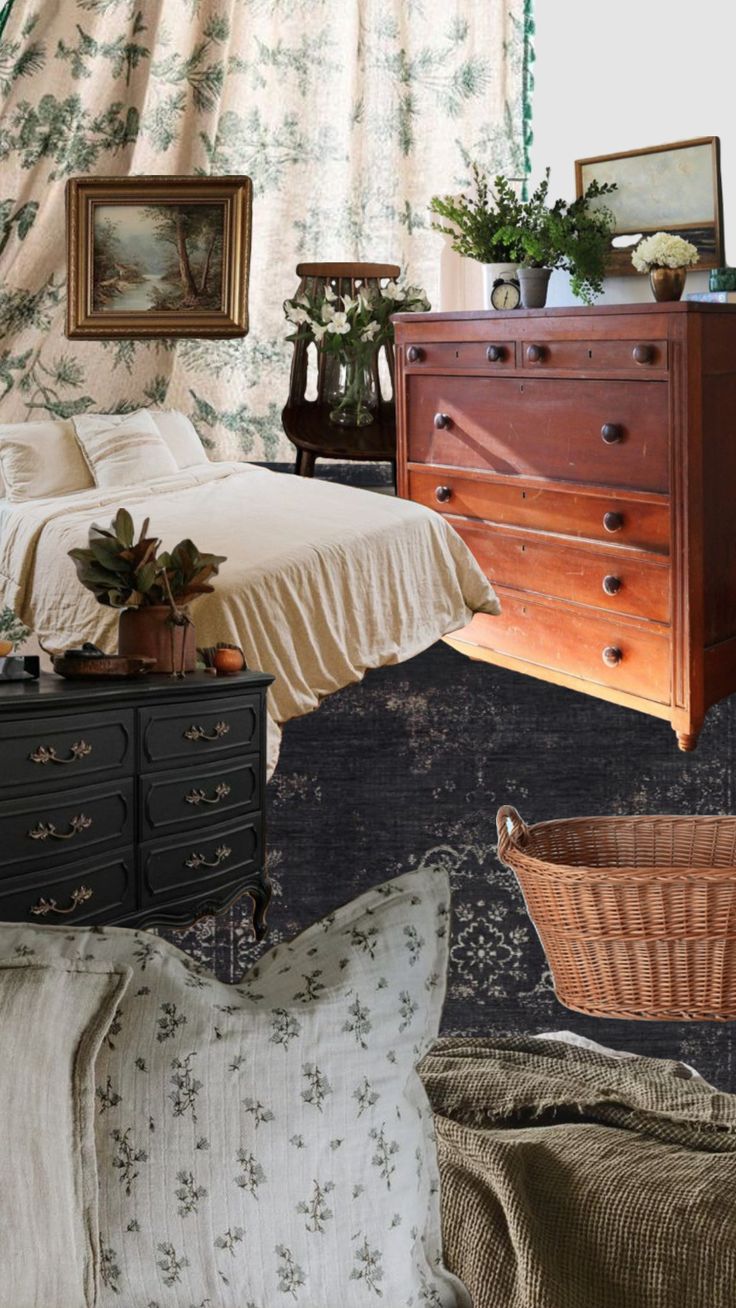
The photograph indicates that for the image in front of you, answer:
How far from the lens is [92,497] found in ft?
7.25

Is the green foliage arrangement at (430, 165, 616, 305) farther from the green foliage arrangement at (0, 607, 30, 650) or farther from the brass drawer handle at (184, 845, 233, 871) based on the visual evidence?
the brass drawer handle at (184, 845, 233, 871)

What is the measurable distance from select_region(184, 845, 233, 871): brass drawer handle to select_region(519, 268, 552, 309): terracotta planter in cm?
130

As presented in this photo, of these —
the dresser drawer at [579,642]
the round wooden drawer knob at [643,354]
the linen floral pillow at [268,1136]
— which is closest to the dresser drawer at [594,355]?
the round wooden drawer knob at [643,354]

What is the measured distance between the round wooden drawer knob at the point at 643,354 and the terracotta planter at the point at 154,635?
105cm

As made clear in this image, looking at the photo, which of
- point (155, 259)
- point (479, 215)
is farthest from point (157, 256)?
point (479, 215)

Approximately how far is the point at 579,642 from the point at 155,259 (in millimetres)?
1105

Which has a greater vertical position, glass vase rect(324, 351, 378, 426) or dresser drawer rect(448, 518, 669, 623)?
glass vase rect(324, 351, 378, 426)

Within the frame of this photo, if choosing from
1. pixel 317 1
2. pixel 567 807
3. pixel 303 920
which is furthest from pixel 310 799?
pixel 317 1

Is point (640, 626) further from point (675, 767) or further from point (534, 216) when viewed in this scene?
point (534, 216)

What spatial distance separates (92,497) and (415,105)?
1.02 metres

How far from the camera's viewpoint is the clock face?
9.23 ft

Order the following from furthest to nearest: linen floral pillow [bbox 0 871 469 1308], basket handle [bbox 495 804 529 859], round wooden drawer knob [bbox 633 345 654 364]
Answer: round wooden drawer knob [bbox 633 345 654 364], basket handle [bbox 495 804 529 859], linen floral pillow [bbox 0 871 469 1308]

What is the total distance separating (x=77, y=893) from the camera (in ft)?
6.61

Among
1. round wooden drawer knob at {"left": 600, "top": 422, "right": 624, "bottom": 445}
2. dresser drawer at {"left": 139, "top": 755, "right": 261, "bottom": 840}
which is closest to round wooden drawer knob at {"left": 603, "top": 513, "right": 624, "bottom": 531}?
round wooden drawer knob at {"left": 600, "top": 422, "right": 624, "bottom": 445}
